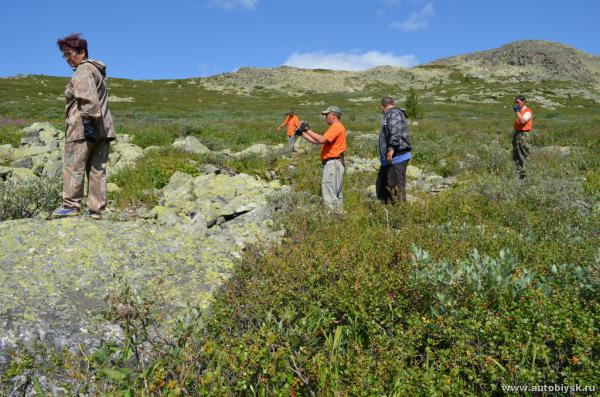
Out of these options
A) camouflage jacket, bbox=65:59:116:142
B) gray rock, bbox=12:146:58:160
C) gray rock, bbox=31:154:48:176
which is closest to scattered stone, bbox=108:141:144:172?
gray rock, bbox=31:154:48:176

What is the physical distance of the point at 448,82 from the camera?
9581 cm

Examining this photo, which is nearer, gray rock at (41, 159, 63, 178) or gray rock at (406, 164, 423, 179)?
gray rock at (41, 159, 63, 178)

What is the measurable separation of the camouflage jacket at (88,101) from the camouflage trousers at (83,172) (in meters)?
0.15

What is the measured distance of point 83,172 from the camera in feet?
18.9

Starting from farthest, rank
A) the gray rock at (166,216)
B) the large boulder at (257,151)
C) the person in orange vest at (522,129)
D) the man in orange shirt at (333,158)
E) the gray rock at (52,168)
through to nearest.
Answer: the large boulder at (257,151) → the person in orange vest at (522,129) → the gray rock at (52,168) → the man in orange shirt at (333,158) → the gray rock at (166,216)

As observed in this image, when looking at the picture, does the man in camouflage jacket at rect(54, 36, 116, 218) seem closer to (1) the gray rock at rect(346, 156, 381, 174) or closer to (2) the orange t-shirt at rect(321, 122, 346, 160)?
(2) the orange t-shirt at rect(321, 122, 346, 160)

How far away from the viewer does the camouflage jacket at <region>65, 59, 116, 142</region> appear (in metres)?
5.45

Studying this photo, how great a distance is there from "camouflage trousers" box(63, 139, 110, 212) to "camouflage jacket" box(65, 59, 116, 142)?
0.50 feet

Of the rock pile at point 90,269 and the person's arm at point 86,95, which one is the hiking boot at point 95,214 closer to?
the rock pile at point 90,269

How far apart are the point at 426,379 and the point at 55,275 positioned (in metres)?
3.38

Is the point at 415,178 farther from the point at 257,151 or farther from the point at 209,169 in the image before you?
the point at 209,169

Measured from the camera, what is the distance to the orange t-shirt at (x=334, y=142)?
7383 millimetres

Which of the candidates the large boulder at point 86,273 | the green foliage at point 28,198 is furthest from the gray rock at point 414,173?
the green foliage at point 28,198

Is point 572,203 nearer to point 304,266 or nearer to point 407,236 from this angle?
point 407,236
